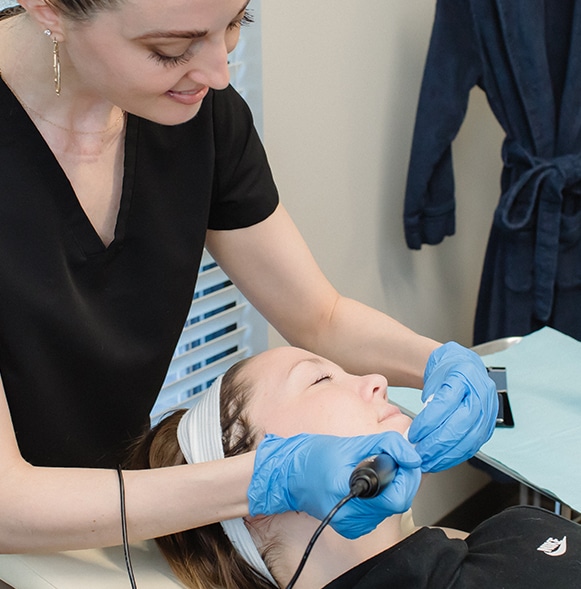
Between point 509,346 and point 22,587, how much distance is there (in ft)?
3.74

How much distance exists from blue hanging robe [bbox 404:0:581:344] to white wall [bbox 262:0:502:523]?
3.4 inches

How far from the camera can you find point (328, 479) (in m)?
0.99

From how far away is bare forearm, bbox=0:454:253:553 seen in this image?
41.6 inches

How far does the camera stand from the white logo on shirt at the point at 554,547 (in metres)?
1.21

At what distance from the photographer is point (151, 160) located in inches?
53.0

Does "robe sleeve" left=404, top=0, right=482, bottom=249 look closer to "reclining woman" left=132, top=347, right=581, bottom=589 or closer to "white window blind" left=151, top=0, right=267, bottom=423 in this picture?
"white window blind" left=151, top=0, right=267, bottom=423

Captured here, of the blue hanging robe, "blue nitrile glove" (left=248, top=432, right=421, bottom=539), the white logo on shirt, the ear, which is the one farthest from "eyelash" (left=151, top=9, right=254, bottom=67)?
the blue hanging robe

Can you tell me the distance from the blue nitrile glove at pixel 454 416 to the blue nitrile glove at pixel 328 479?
0.09m

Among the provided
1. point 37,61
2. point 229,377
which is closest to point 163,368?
point 229,377

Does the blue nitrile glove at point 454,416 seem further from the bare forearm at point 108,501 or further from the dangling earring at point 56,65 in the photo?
the dangling earring at point 56,65

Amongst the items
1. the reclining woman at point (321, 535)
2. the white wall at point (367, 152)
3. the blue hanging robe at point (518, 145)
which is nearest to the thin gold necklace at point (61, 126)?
the reclining woman at point (321, 535)

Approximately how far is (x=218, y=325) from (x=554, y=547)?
3.29ft

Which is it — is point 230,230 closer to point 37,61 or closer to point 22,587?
point 37,61

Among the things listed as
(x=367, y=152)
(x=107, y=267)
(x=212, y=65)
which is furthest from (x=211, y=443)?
(x=367, y=152)
